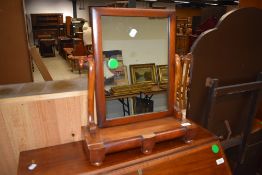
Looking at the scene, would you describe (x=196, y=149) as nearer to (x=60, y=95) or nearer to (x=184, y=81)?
(x=184, y=81)

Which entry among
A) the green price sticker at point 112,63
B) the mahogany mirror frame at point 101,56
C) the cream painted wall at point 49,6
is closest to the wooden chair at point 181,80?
the mahogany mirror frame at point 101,56

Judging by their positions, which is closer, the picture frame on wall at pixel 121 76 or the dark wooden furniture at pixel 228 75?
the picture frame on wall at pixel 121 76

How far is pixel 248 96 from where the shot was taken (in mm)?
1324

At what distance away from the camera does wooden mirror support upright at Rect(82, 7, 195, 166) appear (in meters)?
0.78

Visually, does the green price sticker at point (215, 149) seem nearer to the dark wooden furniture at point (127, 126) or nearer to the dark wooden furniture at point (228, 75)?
the dark wooden furniture at point (127, 126)

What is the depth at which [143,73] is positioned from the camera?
96cm

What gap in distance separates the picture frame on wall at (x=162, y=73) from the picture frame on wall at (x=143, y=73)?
0.07ft

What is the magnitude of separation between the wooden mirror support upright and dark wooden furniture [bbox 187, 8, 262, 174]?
9.9 inches

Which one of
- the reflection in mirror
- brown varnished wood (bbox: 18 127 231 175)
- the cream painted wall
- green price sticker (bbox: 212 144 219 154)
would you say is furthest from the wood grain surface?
the cream painted wall

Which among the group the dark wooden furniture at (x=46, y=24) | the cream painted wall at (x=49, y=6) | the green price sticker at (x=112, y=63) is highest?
the cream painted wall at (x=49, y=6)

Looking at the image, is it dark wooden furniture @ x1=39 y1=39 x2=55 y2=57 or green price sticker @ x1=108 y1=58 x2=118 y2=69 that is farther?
dark wooden furniture @ x1=39 y1=39 x2=55 y2=57

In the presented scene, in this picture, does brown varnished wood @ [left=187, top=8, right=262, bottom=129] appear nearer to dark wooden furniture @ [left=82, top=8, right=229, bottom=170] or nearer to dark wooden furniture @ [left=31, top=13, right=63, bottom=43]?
dark wooden furniture @ [left=82, top=8, right=229, bottom=170]

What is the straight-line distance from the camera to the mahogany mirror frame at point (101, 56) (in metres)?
0.78

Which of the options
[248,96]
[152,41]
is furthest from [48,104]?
[248,96]
